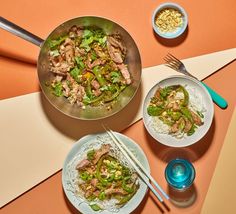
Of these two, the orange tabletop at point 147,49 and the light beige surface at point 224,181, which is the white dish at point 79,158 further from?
the light beige surface at point 224,181

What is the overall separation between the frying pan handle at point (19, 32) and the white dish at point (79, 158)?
0.44 metres

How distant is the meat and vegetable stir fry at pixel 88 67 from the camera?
6.43 ft

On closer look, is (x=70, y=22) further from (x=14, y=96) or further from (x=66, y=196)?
(x=66, y=196)

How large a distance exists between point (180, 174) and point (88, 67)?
592mm

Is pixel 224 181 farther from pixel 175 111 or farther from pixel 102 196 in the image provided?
pixel 102 196

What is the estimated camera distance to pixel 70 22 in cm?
191

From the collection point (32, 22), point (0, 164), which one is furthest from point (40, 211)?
point (32, 22)

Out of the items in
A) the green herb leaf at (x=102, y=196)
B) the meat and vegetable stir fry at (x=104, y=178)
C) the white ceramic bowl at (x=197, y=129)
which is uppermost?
the white ceramic bowl at (x=197, y=129)

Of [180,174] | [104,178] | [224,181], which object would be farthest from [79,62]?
[224,181]

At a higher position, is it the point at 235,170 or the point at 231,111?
the point at 231,111

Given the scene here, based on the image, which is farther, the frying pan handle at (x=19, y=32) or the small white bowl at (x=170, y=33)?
the small white bowl at (x=170, y=33)

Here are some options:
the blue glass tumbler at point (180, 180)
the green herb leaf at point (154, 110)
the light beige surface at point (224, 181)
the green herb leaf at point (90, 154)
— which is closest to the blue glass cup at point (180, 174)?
the blue glass tumbler at point (180, 180)

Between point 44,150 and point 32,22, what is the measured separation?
1.80 ft

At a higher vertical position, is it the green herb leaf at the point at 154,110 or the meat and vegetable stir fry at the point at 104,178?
the green herb leaf at the point at 154,110
